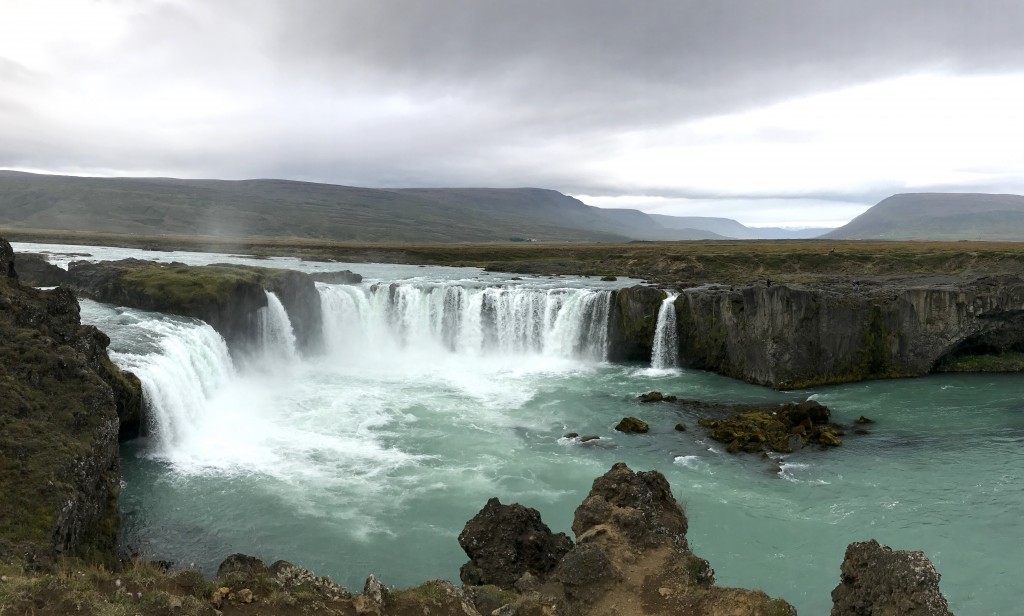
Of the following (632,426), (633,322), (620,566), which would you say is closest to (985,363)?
(633,322)

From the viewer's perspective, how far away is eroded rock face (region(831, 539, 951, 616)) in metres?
8.95

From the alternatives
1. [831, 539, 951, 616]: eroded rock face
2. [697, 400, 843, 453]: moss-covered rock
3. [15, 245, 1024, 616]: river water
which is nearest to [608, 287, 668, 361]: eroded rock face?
[15, 245, 1024, 616]: river water

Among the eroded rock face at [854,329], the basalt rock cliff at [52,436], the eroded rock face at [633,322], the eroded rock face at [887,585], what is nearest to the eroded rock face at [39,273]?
the basalt rock cliff at [52,436]

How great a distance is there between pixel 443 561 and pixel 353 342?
97.2 feet

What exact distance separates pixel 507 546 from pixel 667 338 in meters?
29.6

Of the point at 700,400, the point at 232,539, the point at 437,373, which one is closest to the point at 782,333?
the point at 700,400

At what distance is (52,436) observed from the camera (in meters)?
14.8

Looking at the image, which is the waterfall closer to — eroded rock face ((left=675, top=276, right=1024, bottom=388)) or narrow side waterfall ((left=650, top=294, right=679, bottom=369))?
narrow side waterfall ((left=650, top=294, right=679, bottom=369))

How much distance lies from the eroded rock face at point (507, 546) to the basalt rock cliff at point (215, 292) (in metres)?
27.5

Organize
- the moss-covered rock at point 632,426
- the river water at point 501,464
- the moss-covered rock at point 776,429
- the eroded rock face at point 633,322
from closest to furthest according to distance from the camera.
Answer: the river water at point 501,464, the moss-covered rock at point 776,429, the moss-covered rock at point 632,426, the eroded rock face at point 633,322

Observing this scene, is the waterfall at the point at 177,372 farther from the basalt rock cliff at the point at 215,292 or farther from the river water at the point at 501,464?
the basalt rock cliff at the point at 215,292

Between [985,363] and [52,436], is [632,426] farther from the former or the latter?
[985,363]

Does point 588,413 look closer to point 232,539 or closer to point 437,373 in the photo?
point 437,373

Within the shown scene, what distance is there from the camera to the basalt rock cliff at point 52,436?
1273 cm
